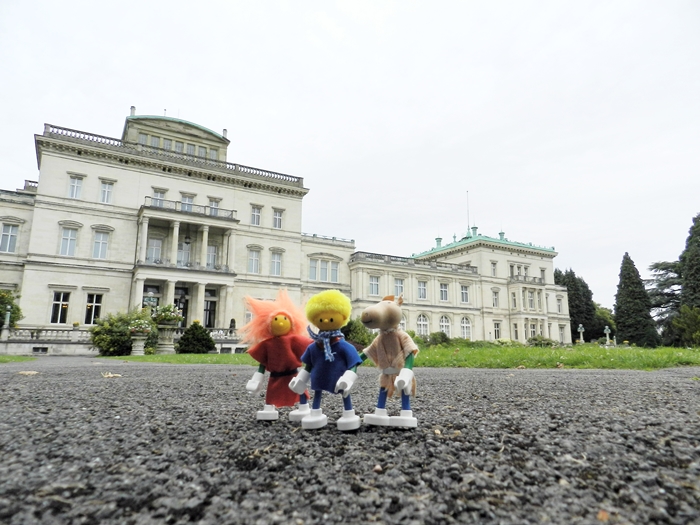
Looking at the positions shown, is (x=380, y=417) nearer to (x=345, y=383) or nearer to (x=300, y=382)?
(x=345, y=383)

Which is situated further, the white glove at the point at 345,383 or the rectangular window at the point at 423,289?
the rectangular window at the point at 423,289

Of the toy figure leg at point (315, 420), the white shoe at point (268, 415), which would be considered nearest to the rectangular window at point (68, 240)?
the white shoe at point (268, 415)

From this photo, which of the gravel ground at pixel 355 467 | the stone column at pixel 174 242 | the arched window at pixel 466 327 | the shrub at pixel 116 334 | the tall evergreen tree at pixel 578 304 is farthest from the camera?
the tall evergreen tree at pixel 578 304

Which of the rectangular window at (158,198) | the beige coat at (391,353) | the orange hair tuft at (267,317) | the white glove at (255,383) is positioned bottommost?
the white glove at (255,383)

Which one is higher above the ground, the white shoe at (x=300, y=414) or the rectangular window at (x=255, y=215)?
the rectangular window at (x=255, y=215)

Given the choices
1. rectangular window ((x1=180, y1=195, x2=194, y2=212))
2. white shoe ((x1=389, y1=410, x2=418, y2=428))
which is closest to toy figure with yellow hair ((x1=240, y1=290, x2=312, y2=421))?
white shoe ((x1=389, y1=410, x2=418, y2=428))

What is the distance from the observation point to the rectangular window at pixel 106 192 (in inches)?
1041

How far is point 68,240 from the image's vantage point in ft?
82.2

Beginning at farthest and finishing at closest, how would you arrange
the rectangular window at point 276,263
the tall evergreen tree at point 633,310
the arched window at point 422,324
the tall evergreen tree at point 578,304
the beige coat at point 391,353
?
the tall evergreen tree at point 578,304 < the arched window at point 422,324 < the tall evergreen tree at point 633,310 < the rectangular window at point 276,263 < the beige coat at point 391,353

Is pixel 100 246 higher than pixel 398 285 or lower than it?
higher

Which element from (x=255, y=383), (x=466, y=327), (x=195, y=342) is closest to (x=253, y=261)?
(x=195, y=342)

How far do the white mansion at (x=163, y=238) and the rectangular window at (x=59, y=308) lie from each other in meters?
0.06

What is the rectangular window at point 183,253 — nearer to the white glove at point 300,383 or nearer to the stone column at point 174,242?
the stone column at point 174,242

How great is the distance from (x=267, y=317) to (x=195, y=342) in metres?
16.3
